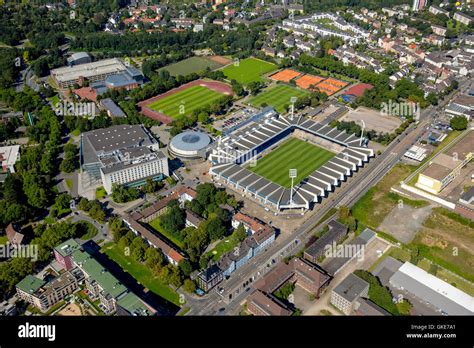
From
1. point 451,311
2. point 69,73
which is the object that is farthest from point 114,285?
point 69,73

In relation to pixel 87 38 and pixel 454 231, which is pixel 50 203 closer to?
pixel 454 231

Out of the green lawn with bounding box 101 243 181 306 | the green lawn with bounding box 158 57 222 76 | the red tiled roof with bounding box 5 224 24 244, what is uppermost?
the green lawn with bounding box 158 57 222 76

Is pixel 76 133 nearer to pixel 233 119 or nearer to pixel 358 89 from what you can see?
pixel 233 119

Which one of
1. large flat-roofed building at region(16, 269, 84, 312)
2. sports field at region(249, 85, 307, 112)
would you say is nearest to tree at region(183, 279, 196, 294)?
large flat-roofed building at region(16, 269, 84, 312)

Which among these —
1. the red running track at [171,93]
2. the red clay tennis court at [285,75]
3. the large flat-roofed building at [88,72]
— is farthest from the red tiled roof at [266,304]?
the large flat-roofed building at [88,72]

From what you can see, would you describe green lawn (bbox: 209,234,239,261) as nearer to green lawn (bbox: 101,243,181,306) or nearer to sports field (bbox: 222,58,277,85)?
green lawn (bbox: 101,243,181,306)

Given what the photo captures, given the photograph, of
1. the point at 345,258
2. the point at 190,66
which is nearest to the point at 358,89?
the point at 190,66
